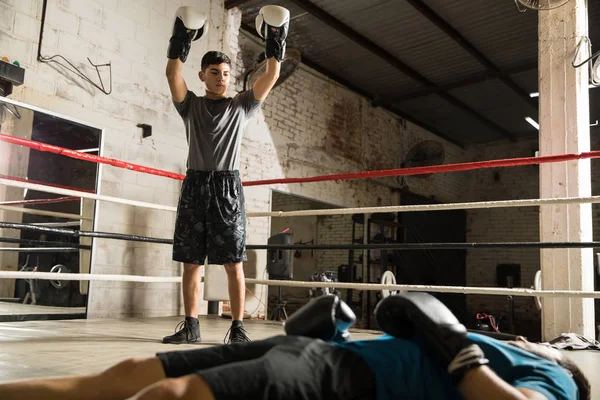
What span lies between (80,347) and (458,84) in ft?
25.5

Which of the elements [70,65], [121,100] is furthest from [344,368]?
[121,100]

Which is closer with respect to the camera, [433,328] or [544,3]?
[433,328]

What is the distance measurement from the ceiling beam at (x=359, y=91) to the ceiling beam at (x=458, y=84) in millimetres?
322

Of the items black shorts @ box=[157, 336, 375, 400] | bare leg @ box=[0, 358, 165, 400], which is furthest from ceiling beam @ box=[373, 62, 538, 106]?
bare leg @ box=[0, 358, 165, 400]

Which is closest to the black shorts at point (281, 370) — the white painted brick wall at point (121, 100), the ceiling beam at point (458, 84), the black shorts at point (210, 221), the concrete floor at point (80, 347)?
the concrete floor at point (80, 347)

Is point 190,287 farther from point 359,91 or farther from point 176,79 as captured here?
point 359,91

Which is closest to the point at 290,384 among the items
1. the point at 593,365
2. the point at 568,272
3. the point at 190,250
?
the point at 190,250

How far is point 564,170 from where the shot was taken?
4.20m

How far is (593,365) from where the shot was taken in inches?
89.4

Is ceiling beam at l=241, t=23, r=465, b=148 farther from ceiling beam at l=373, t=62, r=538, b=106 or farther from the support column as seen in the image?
the support column

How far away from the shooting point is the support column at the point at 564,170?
405cm

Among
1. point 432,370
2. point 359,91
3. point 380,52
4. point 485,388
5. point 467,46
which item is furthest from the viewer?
point 359,91

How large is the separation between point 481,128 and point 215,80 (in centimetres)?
929

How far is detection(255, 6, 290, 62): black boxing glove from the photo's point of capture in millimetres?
2486
